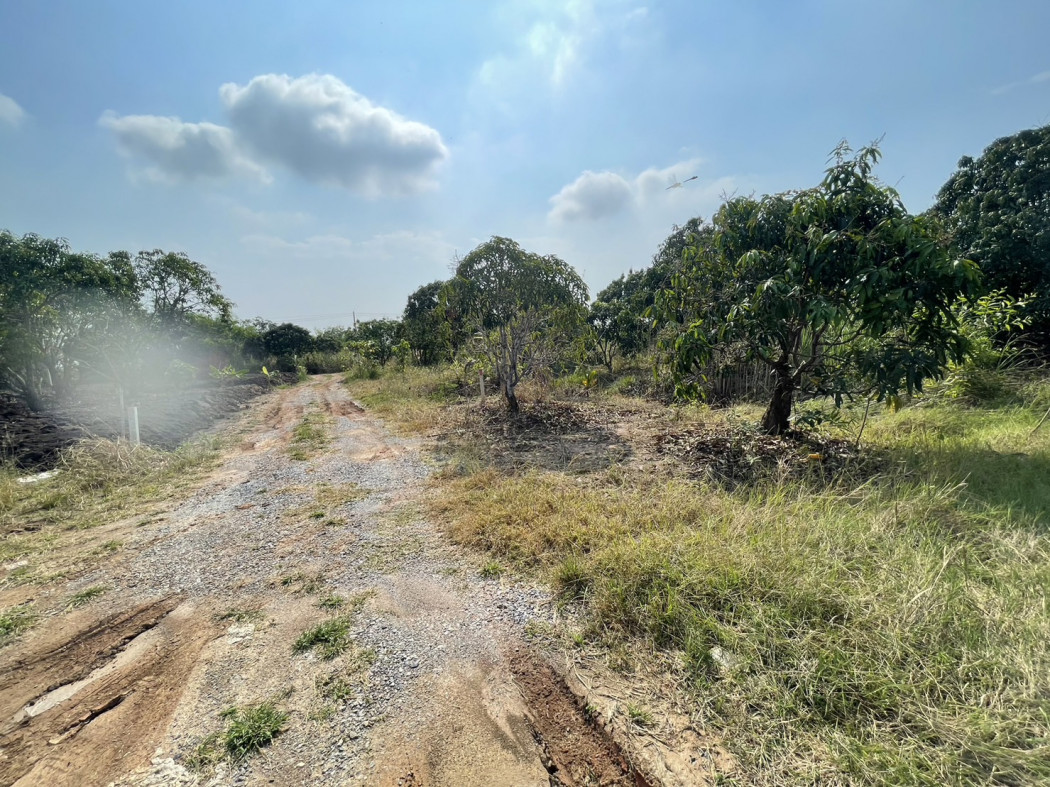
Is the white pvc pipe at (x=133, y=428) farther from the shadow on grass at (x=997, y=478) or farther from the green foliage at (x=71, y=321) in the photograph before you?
the shadow on grass at (x=997, y=478)

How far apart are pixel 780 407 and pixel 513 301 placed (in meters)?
4.65

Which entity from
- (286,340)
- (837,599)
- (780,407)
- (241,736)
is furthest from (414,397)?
(286,340)

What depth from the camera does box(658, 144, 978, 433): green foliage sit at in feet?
11.1

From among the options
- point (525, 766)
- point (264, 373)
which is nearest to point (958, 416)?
point (525, 766)

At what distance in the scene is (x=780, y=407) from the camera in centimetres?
486

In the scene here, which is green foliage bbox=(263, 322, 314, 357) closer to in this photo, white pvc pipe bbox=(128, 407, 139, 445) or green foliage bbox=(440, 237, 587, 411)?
white pvc pipe bbox=(128, 407, 139, 445)

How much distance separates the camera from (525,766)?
1479 millimetres

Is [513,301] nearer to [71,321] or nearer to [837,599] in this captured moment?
[837,599]

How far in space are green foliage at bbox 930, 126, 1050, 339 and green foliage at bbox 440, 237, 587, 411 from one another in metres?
6.12

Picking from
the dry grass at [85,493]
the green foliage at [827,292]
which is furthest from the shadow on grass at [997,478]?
the dry grass at [85,493]

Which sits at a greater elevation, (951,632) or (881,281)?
(881,281)

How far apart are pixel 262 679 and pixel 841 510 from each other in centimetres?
365

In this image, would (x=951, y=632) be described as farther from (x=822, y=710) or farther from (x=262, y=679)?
(x=262, y=679)

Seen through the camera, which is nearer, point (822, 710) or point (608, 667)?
point (822, 710)
